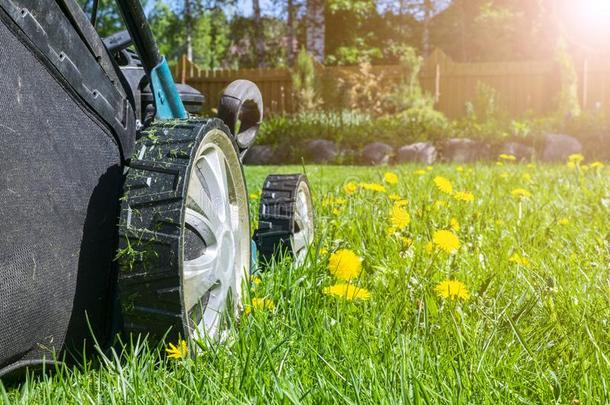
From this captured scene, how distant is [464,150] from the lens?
11398 millimetres

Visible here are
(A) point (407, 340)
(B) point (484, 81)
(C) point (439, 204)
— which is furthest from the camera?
(B) point (484, 81)

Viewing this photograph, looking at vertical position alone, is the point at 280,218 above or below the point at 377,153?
above

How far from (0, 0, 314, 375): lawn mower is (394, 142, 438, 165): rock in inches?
388

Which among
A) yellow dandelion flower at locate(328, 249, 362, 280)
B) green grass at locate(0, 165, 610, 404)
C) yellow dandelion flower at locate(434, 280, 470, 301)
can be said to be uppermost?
yellow dandelion flower at locate(328, 249, 362, 280)

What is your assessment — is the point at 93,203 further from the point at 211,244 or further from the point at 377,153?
the point at 377,153

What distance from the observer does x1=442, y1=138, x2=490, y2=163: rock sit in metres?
11.3

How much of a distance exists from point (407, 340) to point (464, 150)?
10.3 meters

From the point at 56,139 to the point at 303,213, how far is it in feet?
4.25

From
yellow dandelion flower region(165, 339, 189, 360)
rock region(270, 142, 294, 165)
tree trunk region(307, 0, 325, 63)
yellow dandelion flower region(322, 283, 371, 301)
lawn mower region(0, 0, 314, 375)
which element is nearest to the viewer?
lawn mower region(0, 0, 314, 375)

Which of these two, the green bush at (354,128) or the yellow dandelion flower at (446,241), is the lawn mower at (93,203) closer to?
the yellow dandelion flower at (446,241)

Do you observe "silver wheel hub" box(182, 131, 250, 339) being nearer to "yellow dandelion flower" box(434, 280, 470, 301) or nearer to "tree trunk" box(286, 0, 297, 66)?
"yellow dandelion flower" box(434, 280, 470, 301)

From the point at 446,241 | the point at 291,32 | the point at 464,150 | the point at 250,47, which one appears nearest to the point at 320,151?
the point at 464,150

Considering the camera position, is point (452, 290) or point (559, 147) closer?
point (452, 290)

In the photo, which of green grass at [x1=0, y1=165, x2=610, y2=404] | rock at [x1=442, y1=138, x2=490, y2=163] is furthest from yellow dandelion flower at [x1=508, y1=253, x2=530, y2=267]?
rock at [x1=442, y1=138, x2=490, y2=163]
